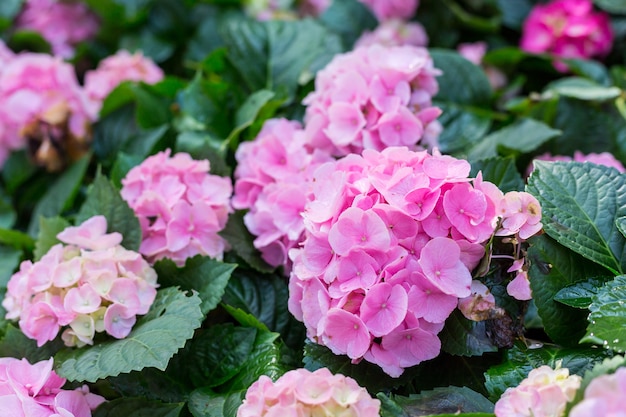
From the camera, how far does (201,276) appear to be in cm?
96

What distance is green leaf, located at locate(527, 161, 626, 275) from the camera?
829 millimetres

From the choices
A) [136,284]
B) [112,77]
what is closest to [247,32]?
[112,77]

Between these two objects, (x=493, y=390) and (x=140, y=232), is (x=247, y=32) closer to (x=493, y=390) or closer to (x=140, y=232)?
(x=140, y=232)

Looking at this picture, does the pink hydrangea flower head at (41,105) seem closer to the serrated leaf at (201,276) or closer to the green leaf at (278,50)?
the green leaf at (278,50)

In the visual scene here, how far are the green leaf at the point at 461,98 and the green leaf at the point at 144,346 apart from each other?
59 centimetres

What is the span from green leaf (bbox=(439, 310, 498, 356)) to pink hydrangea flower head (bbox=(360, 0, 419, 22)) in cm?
111

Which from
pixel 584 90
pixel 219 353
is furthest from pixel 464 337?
pixel 584 90

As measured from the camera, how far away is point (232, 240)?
104cm

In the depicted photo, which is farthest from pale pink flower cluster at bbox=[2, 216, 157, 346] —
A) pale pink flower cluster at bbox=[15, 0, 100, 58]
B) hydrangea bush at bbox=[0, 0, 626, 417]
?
pale pink flower cluster at bbox=[15, 0, 100, 58]

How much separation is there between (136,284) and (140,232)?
0.10m

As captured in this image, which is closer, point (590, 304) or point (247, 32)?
point (590, 304)

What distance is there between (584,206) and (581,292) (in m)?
0.12

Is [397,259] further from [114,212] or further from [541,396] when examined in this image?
[114,212]

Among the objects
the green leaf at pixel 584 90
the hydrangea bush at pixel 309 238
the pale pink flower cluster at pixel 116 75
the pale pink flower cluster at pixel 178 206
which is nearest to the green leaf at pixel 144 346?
the hydrangea bush at pixel 309 238
